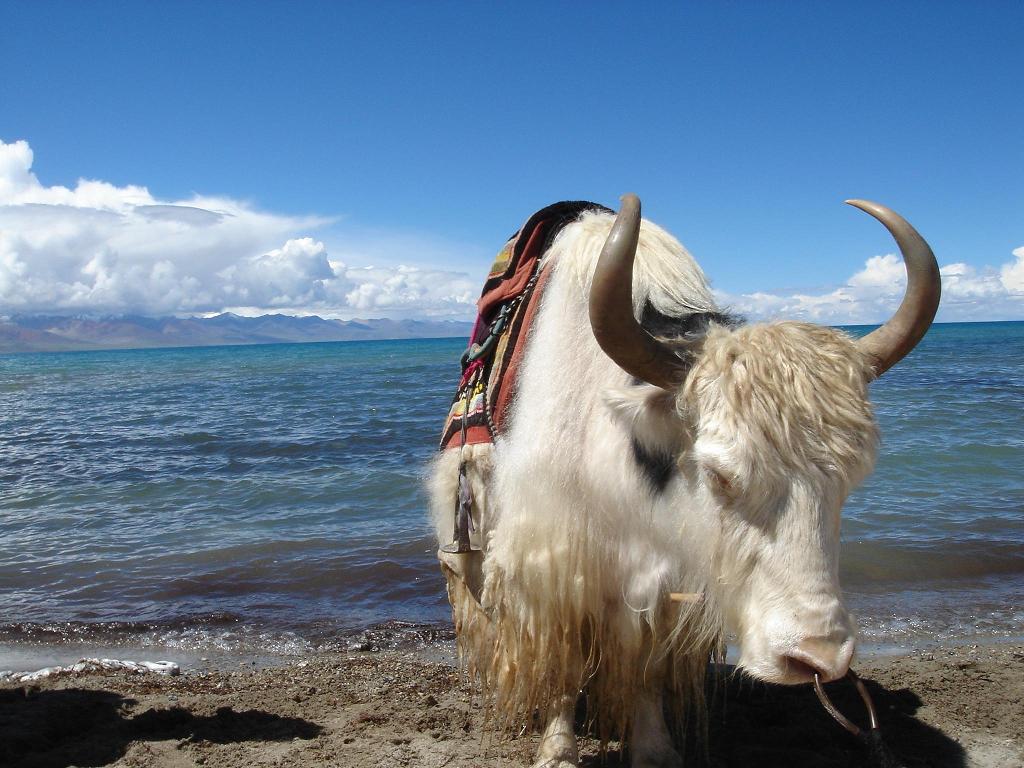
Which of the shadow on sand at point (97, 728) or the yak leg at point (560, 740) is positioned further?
the shadow on sand at point (97, 728)

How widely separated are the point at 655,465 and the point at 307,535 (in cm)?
473

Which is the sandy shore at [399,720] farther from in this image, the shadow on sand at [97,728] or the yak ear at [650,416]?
the yak ear at [650,416]

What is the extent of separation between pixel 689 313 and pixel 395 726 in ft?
6.18

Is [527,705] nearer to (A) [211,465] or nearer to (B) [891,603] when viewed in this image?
(B) [891,603]

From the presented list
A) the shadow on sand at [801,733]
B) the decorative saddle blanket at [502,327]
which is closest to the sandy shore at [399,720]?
the shadow on sand at [801,733]

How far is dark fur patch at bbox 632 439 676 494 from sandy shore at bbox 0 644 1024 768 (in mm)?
1172

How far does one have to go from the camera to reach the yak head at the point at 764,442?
1638 millimetres

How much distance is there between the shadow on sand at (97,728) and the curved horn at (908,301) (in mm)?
2318

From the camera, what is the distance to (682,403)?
1.81 m

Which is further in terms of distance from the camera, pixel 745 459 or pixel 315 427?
pixel 315 427

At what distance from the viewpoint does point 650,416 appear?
1878 millimetres

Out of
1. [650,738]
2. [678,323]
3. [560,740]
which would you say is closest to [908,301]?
[678,323]

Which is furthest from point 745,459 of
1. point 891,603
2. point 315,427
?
point 315,427

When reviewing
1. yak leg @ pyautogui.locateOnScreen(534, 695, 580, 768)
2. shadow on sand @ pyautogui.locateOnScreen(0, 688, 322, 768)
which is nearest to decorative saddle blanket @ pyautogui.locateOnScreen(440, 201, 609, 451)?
yak leg @ pyautogui.locateOnScreen(534, 695, 580, 768)
